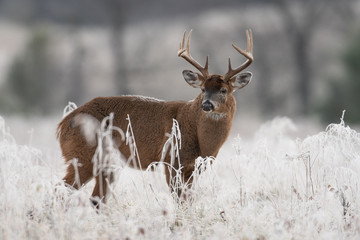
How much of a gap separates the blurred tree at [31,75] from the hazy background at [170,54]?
0.14 feet

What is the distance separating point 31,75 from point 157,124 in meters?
18.6

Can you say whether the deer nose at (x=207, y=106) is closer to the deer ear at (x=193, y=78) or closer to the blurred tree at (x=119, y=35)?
the deer ear at (x=193, y=78)

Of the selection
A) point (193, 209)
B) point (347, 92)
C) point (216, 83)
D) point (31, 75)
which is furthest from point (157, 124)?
point (31, 75)

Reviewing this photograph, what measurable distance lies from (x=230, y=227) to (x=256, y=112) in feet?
73.3

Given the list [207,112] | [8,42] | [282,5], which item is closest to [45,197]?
[207,112]

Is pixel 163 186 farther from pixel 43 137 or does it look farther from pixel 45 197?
pixel 43 137

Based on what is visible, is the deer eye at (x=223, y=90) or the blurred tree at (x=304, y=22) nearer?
the deer eye at (x=223, y=90)

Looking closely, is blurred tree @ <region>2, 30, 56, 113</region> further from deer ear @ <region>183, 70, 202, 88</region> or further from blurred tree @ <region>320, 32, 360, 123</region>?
deer ear @ <region>183, 70, 202, 88</region>

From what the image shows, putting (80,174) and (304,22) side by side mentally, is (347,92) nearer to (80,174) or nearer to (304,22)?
(304,22)

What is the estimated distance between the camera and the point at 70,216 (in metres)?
4.23

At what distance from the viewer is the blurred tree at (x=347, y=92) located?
1750cm

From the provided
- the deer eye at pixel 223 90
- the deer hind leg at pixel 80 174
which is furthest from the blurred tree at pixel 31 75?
the deer eye at pixel 223 90

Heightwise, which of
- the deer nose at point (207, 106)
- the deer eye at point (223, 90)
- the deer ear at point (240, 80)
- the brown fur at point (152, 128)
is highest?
the deer ear at point (240, 80)

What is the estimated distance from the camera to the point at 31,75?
76.9 ft
